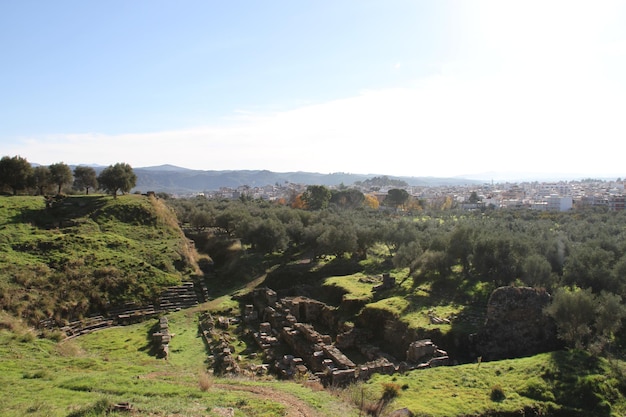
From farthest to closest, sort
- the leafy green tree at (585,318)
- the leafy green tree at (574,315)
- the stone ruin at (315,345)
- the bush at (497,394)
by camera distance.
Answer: the stone ruin at (315,345) < the leafy green tree at (574,315) < the leafy green tree at (585,318) < the bush at (497,394)

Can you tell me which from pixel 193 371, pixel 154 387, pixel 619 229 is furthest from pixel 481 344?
pixel 619 229

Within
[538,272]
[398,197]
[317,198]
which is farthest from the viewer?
[398,197]

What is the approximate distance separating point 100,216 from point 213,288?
1631cm

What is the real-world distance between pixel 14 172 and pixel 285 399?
5161 centimetres

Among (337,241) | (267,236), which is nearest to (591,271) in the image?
(337,241)

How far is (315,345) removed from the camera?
28.0 metres

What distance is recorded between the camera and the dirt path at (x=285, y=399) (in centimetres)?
1630

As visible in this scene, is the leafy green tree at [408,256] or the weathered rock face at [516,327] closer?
the weathered rock face at [516,327]

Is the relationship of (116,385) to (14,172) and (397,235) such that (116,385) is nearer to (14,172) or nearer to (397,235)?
(397,235)

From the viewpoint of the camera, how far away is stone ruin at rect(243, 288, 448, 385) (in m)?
23.9

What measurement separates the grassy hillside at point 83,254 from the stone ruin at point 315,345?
10413 millimetres

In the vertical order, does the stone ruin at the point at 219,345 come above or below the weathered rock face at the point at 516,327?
below

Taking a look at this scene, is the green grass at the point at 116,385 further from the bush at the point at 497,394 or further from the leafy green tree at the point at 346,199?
the leafy green tree at the point at 346,199

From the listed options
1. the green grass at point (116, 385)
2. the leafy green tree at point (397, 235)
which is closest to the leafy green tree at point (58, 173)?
the green grass at point (116, 385)
